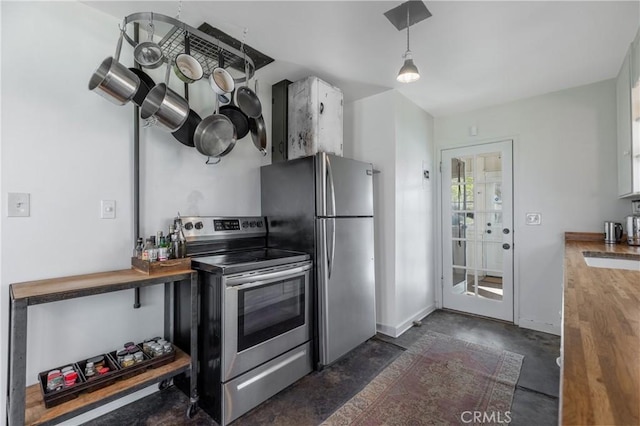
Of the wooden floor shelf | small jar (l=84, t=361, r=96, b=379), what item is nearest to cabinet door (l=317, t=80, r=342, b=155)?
the wooden floor shelf

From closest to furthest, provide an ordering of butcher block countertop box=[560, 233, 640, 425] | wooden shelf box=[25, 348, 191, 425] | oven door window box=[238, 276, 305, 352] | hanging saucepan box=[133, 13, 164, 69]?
butcher block countertop box=[560, 233, 640, 425] → wooden shelf box=[25, 348, 191, 425] → hanging saucepan box=[133, 13, 164, 69] → oven door window box=[238, 276, 305, 352]

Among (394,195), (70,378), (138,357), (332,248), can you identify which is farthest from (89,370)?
(394,195)

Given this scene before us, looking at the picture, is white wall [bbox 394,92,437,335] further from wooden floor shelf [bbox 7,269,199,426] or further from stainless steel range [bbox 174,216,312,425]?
wooden floor shelf [bbox 7,269,199,426]

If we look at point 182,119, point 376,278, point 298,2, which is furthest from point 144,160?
point 376,278

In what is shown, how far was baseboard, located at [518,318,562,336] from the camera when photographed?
3.04 m

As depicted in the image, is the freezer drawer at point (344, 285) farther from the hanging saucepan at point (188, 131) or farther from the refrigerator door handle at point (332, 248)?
the hanging saucepan at point (188, 131)

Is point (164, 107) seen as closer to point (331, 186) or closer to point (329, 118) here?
point (331, 186)

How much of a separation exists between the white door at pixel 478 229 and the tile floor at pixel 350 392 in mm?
590

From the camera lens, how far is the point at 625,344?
786 mm

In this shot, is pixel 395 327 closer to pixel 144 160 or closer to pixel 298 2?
pixel 144 160

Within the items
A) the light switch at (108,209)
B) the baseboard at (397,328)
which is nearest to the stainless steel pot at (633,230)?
the baseboard at (397,328)

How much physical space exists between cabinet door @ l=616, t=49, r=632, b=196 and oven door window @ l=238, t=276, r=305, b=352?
2.70 meters

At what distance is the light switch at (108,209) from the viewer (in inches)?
72.4

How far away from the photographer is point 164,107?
1836 millimetres
